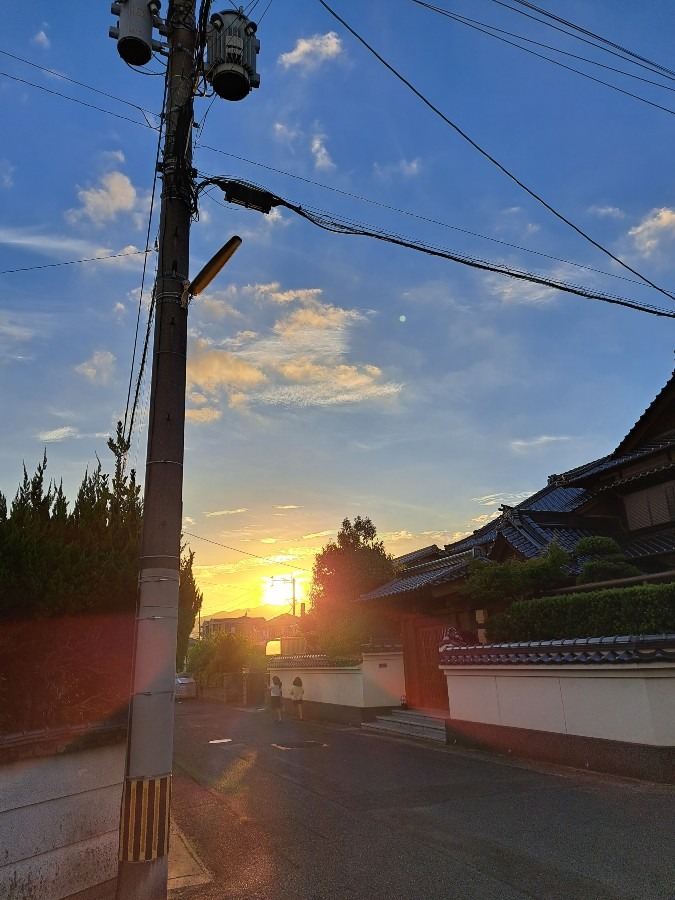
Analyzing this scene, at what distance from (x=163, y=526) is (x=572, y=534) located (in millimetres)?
15795

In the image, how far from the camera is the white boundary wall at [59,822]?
4.90 m

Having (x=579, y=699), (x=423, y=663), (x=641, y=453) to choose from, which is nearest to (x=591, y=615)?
(x=579, y=699)

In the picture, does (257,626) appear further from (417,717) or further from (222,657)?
(417,717)

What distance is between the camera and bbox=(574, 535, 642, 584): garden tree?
13.4 m

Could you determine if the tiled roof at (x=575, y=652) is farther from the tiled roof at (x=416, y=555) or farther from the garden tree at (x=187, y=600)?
the tiled roof at (x=416, y=555)

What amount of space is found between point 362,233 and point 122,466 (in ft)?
15.9

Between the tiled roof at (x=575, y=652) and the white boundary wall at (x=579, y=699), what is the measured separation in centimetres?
11

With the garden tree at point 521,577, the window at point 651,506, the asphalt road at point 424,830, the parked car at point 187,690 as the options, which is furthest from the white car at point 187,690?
the window at point 651,506

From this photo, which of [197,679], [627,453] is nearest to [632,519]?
[627,453]

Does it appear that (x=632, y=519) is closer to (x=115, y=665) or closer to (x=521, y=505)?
(x=521, y=505)

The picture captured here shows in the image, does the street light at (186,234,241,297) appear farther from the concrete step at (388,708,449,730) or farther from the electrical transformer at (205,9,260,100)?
the concrete step at (388,708,449,730)

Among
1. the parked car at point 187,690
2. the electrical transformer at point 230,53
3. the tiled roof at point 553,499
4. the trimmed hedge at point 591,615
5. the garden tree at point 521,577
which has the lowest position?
the parked car at point 187,690

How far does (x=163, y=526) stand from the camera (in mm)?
5004

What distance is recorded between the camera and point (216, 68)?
6.30m
